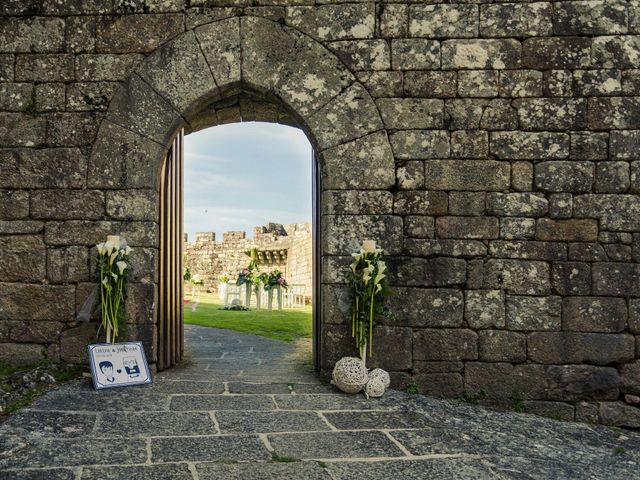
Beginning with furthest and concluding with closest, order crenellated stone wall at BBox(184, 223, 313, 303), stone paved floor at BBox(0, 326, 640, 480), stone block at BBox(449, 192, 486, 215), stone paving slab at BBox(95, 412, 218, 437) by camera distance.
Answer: crenellated stone wall at BBox(184, 223, 313, 303)
stone block at BBox(449, 192, 486, 215)
stone paving slab at BBox(95, 412, 218, 437)
stone paved floor at BBox(0, 326, 640, 480)

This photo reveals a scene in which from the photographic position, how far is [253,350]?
6051 millimetres

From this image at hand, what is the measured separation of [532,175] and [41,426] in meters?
3.65

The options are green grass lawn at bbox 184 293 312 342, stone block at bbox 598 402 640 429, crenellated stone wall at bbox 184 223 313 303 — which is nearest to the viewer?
stone block at bbox 598 402 640 429

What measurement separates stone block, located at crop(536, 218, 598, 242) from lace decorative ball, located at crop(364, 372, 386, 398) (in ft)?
5.31

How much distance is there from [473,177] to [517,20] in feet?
4.14

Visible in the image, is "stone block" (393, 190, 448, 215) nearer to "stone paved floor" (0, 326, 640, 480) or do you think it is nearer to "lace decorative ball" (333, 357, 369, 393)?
"lace decorative ball" (333, 357, 369, 393)

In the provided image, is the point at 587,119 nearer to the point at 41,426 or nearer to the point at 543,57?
the point at 543,57

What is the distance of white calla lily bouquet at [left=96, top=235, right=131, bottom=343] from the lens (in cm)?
400

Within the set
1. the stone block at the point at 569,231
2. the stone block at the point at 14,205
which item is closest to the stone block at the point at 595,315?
the stone block at the point at 569,231

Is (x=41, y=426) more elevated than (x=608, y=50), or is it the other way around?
(x=608, y=50)

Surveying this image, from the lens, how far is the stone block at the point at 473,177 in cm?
425

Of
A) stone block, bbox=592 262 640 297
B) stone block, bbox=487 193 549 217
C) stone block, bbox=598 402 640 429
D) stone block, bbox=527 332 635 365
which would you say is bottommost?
stone block, bbox=598 402 640 429

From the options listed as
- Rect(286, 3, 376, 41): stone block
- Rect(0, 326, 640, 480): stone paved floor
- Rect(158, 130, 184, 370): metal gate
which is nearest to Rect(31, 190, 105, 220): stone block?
Rect(158, 130, 184, 370): metal gate

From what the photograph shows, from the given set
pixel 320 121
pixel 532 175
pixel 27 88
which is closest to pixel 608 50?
pixel 532 175
